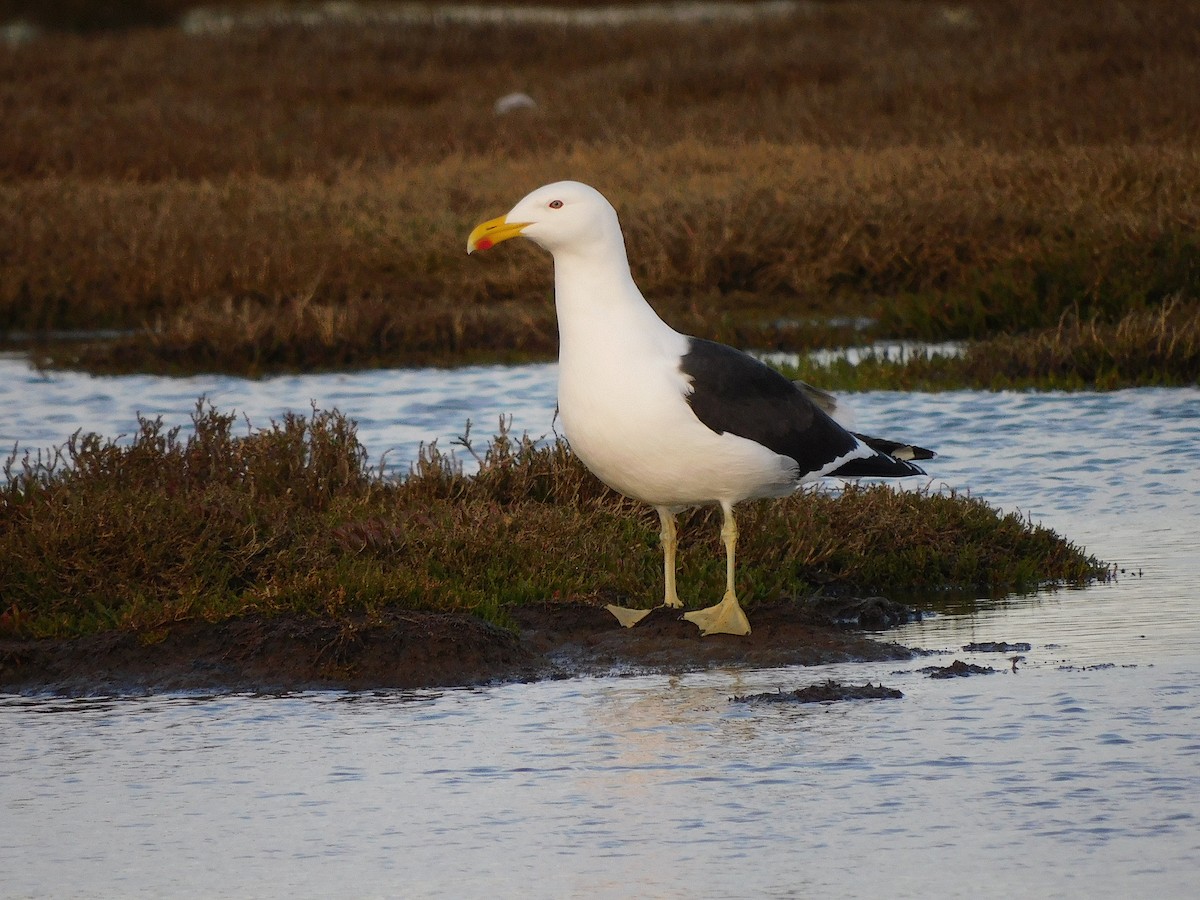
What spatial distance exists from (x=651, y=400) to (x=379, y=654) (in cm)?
127

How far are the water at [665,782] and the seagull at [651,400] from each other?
2.30 feet

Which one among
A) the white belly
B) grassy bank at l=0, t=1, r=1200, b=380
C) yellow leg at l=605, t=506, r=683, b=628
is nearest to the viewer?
the white belly

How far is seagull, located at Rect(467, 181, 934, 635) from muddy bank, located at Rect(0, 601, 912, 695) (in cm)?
17

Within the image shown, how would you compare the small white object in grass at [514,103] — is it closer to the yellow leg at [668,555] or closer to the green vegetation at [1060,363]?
the green vegetation at [1060,363]

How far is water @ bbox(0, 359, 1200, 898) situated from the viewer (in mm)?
4738

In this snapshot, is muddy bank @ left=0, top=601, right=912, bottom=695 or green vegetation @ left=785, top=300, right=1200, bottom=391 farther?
green vegetation @ left=785, top=300, right=1200, bottom=391

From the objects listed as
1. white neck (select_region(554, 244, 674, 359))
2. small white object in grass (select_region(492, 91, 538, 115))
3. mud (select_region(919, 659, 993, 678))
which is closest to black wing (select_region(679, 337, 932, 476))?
white neck (select_region(554, 244, 674, 359))

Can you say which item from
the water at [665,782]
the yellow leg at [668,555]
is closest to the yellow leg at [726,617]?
the yellow leg at [668,555]

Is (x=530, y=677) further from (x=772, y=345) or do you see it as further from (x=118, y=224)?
(x=118, y=224)

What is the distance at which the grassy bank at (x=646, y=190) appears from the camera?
597 inches

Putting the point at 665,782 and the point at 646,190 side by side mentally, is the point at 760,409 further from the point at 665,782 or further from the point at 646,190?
the point at 646,190

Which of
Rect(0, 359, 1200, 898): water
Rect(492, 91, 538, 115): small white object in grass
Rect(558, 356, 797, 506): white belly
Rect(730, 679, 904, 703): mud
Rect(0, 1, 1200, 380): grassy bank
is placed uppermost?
Rect(492, 91, 538, 115): small white object in grass

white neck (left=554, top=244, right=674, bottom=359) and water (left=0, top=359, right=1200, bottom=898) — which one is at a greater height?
white neck (left=554, top=244, right=674, bottom=359)

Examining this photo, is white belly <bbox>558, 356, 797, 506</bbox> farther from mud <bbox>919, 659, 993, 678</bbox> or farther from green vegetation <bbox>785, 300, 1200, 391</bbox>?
green vegetation <bbox>785, 300, 1200, 391</bbox>
